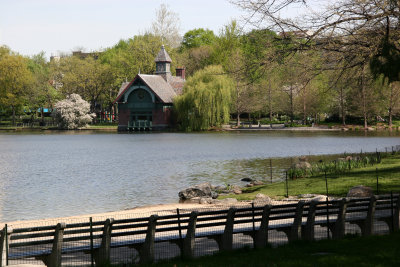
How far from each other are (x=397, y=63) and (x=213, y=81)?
6763 cm

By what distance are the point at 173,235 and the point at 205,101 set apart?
71.8 m

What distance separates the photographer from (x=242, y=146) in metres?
57.9

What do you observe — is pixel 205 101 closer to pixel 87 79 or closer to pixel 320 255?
pixel 87 79

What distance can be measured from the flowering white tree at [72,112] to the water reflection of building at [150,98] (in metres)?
8.48

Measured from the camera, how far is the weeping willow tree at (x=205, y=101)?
84.0 meters

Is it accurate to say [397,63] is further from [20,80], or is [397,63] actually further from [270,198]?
[20,80]

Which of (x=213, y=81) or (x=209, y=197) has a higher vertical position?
(x=213, y=81)

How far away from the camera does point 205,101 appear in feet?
276

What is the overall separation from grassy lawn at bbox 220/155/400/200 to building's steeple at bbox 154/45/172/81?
6868 cm

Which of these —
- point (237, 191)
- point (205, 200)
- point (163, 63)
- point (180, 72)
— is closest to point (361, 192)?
point (205, 200)

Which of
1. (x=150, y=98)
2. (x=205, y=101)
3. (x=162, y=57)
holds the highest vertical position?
(x=162, y=57)

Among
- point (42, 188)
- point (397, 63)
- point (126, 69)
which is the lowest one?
point (42, 188)

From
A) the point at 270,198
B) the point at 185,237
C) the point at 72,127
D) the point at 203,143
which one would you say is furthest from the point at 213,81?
the point at 185,237

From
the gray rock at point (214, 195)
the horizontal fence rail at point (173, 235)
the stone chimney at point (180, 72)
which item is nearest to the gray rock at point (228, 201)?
the gray rock at point (214, 195)
